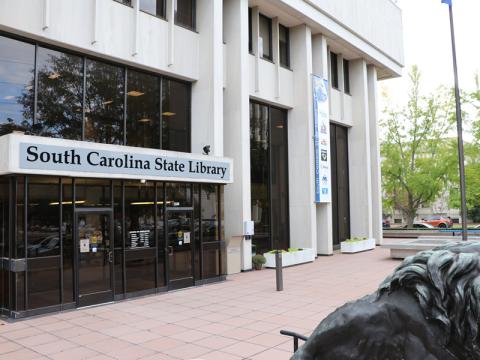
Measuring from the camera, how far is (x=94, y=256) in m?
11.1

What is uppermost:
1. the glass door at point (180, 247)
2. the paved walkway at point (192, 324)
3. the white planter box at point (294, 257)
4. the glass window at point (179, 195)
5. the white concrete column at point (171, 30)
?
the white concrete column at point (171, 30)

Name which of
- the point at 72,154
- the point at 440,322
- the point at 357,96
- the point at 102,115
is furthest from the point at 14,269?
the point at 357,96

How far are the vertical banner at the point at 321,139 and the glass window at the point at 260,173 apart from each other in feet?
8.11

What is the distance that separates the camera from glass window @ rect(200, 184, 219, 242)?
46.1 feet

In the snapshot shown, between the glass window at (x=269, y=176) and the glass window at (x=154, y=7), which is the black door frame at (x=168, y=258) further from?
the glass window at (x=154, y=7)

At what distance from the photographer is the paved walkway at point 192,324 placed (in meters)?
7.21

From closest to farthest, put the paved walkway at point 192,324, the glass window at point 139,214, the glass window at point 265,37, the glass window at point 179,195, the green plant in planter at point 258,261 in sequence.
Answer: the paved walkway at point 192,324 < the glass window at point 139,214 < the glass window at point 179,195 < the green plant in planter at point 258,261 < the glass window at point 265,37

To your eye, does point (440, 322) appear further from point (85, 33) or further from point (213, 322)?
point (85, 33)

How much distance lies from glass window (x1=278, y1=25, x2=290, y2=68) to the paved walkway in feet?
37.0

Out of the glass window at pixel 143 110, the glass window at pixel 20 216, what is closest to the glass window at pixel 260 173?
the glass window at pixel 143 110

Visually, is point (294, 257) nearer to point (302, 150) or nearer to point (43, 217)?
point (302, 150)

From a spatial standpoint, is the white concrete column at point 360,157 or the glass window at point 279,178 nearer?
the glass window at point 279,178

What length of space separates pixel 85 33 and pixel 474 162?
29880 mm

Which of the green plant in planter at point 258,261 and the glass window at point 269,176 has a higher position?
the glass window at point 269,176
